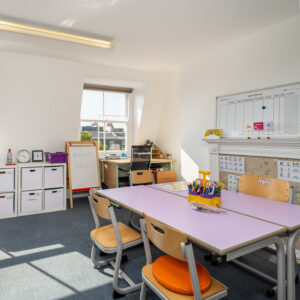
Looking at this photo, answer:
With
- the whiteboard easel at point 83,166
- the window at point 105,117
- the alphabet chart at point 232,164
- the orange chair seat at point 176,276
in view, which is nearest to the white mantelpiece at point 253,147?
the alphabet chart at point 232,164

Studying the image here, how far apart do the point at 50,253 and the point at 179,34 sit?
10.4 feet

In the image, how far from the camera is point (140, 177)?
352cm

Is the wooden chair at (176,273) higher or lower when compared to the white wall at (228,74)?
lower

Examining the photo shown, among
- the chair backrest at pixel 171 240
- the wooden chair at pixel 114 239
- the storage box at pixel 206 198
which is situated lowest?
the wooden chair at pixel 114 239

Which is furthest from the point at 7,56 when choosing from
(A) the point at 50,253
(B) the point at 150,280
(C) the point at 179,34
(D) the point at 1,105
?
(B) the point at 150,280

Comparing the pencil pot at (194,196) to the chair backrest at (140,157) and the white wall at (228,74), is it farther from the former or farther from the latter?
the chair backrest at (140,157)

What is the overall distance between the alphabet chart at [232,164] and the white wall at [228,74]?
42cm

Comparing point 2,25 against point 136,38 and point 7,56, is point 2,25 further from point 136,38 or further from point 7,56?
point 136,38

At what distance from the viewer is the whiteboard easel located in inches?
196

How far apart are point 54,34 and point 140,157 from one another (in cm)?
251

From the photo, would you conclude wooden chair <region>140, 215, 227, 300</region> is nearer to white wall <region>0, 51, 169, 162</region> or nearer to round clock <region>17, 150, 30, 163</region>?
round clock <region>17, 150, 30, 163</region>

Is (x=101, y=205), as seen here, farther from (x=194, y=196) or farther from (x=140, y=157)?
(x=140, y=157)

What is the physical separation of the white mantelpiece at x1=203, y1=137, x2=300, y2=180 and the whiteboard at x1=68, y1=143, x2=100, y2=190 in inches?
91.1

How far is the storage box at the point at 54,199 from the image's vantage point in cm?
449
